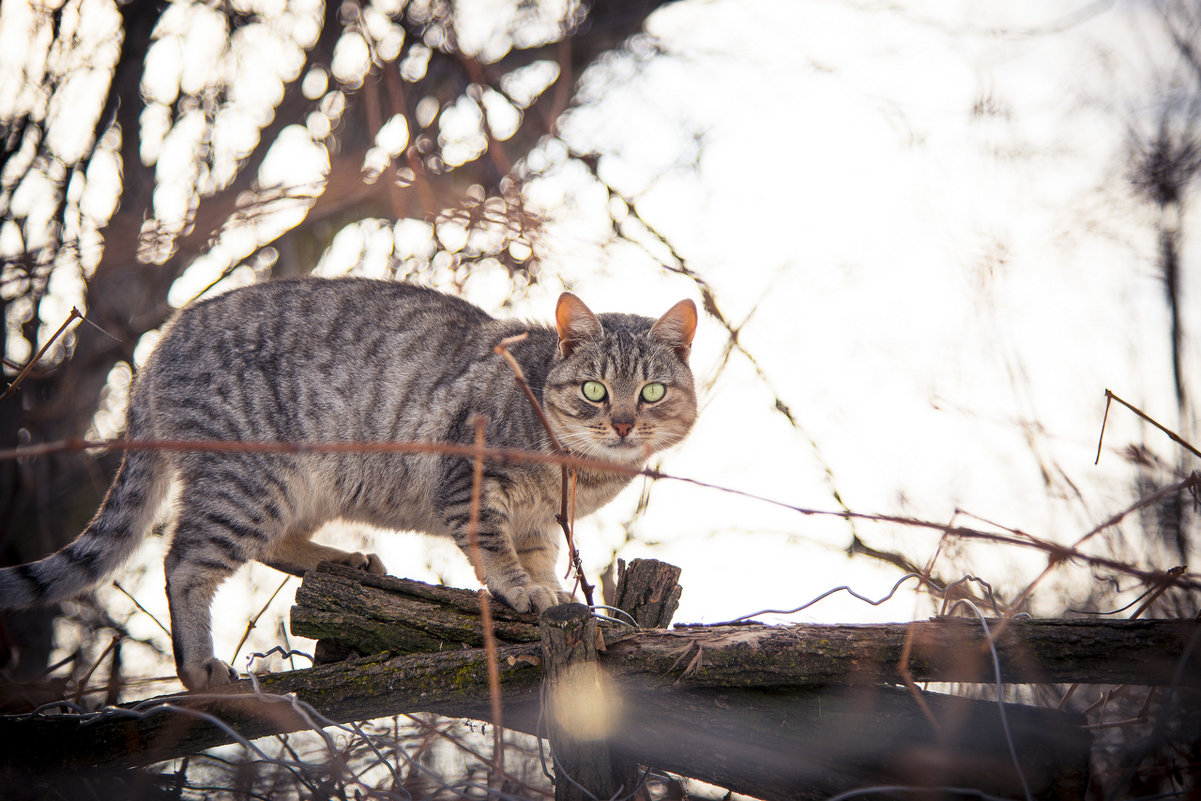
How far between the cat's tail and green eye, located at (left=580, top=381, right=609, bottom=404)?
1.74 metres

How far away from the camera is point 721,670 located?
1784 mm

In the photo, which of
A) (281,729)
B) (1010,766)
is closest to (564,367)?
(281,729)

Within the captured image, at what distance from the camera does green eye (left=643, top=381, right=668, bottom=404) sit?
3.00m

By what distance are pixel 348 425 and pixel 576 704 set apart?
1.77 meters

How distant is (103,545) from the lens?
2.87 meters

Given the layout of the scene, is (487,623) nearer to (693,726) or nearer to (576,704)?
(576,704)

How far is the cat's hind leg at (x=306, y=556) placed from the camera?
3.16 metres

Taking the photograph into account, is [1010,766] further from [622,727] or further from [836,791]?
[622,727]

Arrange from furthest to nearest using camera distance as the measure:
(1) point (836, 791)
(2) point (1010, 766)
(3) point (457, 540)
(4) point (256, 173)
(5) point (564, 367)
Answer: (4) point (256, 173)
(5) point (564, 367)
(3) point (457, 540)
(1) point (836, 791)
(2) point (1010, 766)

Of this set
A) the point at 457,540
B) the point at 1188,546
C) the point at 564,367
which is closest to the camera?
the point at 1188,546

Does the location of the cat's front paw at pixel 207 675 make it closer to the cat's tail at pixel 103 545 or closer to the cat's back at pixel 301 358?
the cat's tail at pixel 103 545

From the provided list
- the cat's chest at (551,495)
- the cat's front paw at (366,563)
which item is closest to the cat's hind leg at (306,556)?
the cat's front paw at (366,563)

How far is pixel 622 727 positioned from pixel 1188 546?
1919 mm

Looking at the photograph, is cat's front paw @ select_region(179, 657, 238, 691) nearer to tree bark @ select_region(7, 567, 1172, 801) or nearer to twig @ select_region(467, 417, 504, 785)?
tree bark @ select_region(7, 567, 1172, 801)
